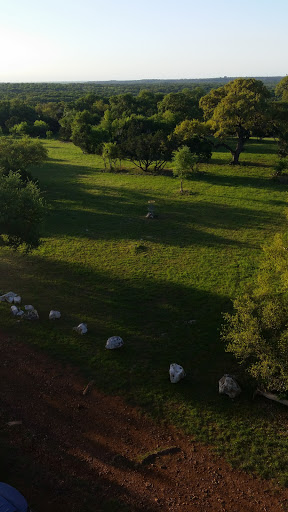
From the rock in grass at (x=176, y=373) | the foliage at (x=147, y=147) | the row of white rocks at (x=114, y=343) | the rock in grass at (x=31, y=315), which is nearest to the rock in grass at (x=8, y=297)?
the row of white rocks at (x=114, y=343)

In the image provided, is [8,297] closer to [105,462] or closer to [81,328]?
[81,328]

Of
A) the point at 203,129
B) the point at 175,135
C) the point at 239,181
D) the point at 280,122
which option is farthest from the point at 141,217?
the point at 280,122

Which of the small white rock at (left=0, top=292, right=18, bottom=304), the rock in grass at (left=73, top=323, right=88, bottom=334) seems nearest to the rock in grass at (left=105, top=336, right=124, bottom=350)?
the rock in grass at (left=73, top=323, right=88, bottom=334)

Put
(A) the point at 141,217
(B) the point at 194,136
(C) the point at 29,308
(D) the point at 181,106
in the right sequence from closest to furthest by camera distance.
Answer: (C) the point at 29,308 < (A) the point at 141,217 < (B) the point at 194,136 < (D) the point at 181,106

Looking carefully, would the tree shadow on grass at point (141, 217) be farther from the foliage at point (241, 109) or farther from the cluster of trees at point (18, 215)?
the foliage at point (241, 109)

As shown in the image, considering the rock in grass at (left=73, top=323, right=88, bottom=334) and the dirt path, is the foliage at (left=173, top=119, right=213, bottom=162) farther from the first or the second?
the dirt path

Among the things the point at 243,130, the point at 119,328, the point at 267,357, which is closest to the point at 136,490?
the point at 267,357

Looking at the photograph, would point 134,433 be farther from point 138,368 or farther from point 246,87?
point 246,87

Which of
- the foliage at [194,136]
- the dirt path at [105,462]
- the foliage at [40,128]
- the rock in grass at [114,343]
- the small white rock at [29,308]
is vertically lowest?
the dirt path at [105,462]
